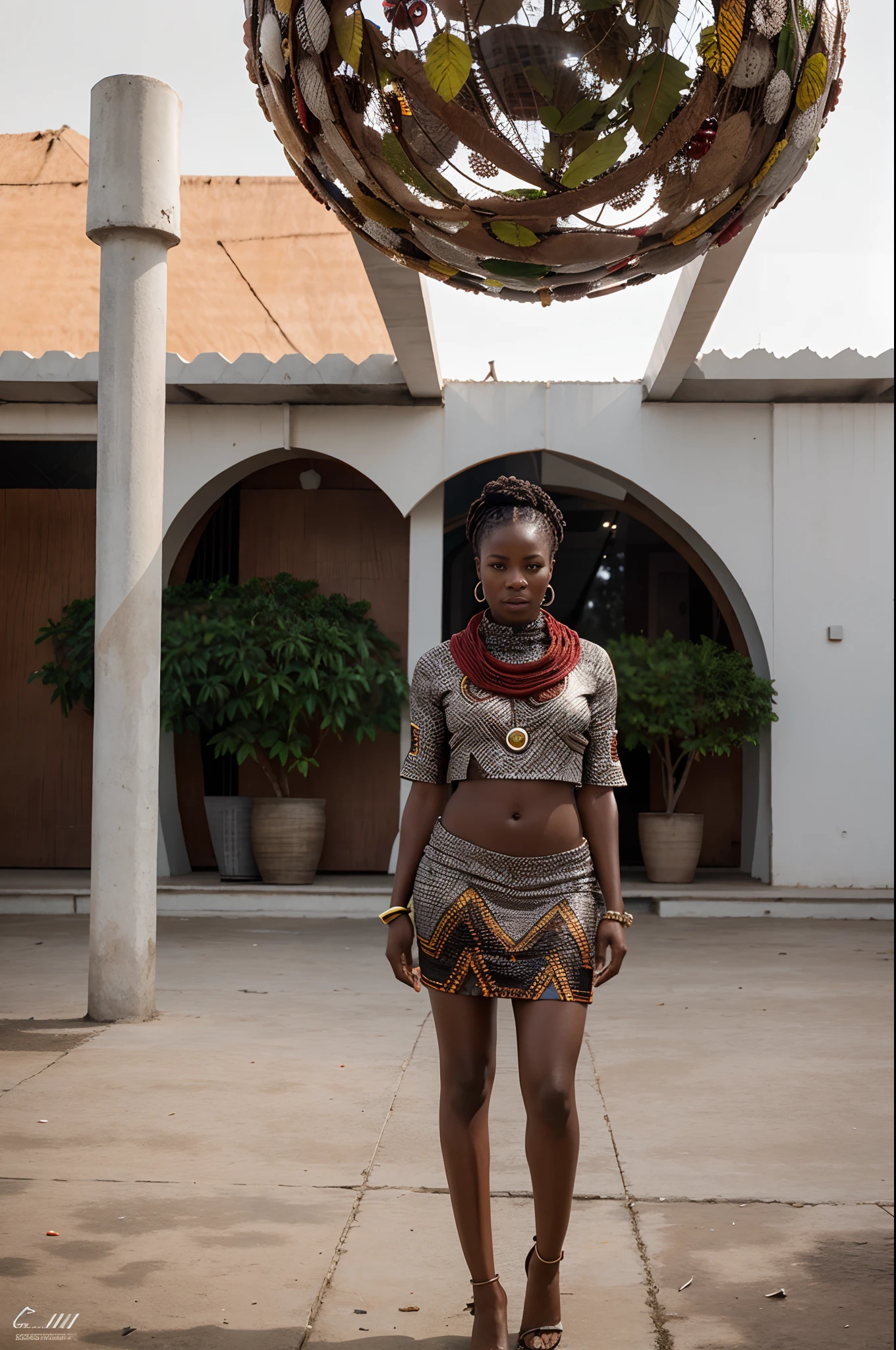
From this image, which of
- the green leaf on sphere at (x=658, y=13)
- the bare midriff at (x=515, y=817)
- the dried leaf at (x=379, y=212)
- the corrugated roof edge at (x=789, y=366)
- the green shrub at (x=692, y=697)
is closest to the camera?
the green leaf on sphere at (x=658, y=13)

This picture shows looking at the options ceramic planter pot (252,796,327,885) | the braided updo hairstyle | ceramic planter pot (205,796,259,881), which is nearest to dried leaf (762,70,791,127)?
the braided updo hairstyle

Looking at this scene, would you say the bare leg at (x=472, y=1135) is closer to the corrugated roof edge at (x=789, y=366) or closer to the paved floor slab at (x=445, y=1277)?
the paved floor slab at (x=445, y=1277)

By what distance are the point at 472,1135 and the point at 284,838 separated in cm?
741

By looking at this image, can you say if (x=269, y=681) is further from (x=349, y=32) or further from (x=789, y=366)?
(x=349, y=32)

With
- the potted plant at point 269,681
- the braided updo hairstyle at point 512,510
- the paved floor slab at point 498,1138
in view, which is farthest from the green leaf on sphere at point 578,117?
the potted plant at point 269,681

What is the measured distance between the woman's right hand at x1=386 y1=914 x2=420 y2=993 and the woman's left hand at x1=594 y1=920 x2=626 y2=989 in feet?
1.17

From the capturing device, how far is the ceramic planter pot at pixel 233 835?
980 cm

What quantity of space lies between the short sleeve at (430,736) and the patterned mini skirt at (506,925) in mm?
151

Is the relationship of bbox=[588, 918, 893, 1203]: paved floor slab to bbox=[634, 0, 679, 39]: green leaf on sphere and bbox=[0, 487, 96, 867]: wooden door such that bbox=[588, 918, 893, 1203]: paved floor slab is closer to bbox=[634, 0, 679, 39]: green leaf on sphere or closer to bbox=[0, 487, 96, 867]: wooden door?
bbox=[634, 0, 679, 39]: green leaf on sphere

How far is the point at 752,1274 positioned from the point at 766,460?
813 centimetres

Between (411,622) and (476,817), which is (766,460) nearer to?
(411,622)

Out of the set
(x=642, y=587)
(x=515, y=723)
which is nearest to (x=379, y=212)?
(x=515, y=723)

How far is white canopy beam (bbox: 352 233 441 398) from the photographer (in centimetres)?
684

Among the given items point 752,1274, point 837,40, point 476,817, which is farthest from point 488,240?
point 752,1274
